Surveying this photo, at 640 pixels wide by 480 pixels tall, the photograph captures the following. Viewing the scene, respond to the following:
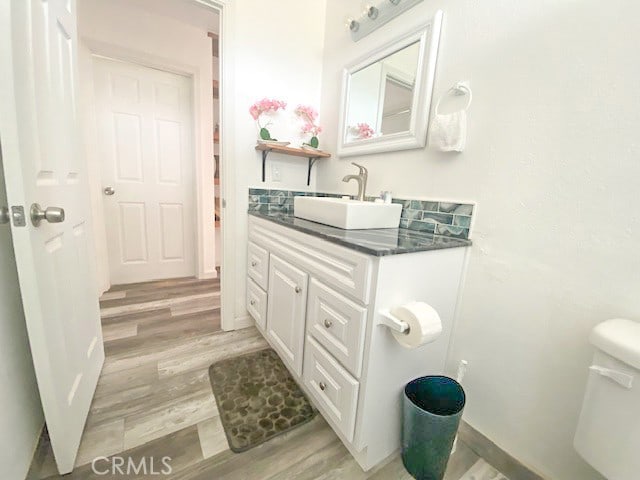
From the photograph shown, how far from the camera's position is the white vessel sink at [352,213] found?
44.1 inches

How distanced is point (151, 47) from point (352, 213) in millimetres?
2366

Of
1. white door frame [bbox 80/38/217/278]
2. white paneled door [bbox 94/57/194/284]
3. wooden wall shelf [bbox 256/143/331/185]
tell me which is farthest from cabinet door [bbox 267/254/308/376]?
white paneled door [bbox 94/57/194/284]

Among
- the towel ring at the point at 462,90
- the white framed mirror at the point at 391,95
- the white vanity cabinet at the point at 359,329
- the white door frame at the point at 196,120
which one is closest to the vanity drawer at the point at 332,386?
the white vanity cabinet at the point at 359,329

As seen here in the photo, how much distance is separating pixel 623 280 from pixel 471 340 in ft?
1.69

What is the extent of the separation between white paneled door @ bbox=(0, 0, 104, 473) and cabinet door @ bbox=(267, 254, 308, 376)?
80 centimetres

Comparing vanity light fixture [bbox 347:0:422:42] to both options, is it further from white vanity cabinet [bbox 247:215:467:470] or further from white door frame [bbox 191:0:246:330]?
white vanity cabinet [bbox 247:215:467:470]

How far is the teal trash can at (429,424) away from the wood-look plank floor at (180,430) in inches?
3.9

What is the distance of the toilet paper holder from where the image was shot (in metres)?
0.78

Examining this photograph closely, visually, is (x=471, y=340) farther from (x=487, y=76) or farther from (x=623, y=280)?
(x=487, y=76)

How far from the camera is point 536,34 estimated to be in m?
0.87

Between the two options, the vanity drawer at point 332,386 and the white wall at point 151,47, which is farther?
the white wall at point 151,47

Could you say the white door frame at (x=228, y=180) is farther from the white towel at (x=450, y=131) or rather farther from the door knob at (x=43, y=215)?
the white towel at (x=450, y=131)

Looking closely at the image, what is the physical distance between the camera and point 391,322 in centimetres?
80

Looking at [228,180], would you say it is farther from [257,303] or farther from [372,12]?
[372,12]
